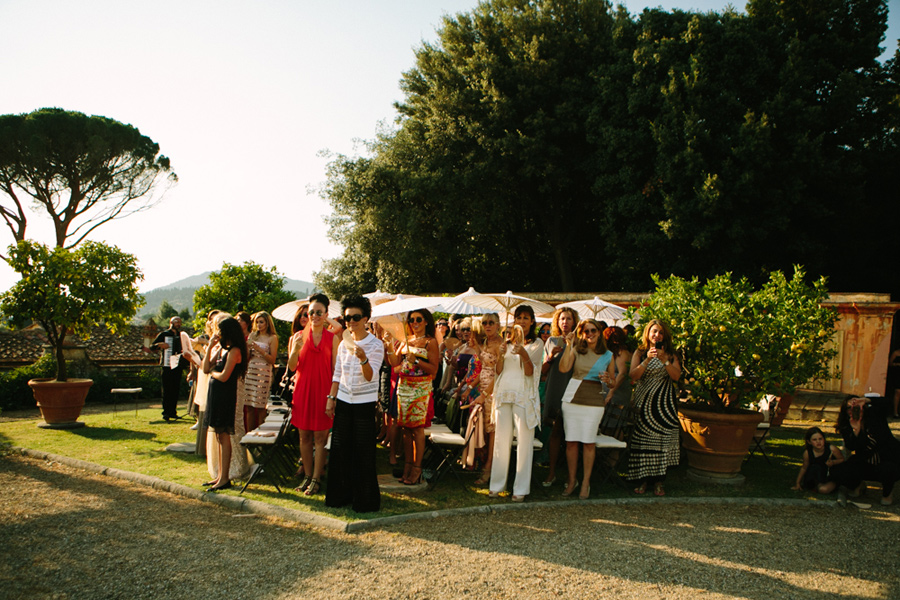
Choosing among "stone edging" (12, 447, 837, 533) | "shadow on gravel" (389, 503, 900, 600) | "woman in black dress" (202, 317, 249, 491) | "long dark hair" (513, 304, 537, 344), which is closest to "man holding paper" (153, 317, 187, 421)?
"stone edging" (12, 447, 837, 533)

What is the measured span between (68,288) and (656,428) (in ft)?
31.9

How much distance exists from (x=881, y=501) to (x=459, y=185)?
16.5 meters

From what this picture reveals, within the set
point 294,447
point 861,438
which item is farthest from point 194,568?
point 861,438

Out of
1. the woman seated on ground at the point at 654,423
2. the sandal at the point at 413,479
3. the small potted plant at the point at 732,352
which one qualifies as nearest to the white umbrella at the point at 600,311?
the small potted plant at the point at 732,352

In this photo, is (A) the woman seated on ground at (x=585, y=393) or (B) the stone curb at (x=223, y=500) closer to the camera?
(B) the stone curb at (x=223, y=500)

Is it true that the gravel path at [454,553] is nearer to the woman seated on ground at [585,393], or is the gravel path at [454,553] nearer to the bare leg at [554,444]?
the woman seated on ground at [585,393]

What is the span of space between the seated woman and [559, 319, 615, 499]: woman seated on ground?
2.53m

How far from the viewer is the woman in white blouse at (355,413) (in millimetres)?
5395

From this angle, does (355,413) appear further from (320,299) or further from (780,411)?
(780,411)

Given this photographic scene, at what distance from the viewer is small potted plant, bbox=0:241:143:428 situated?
33.0 feet

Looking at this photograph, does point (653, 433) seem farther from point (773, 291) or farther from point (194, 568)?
point (194, 568)

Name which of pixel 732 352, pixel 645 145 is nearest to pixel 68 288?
pixel 732 352

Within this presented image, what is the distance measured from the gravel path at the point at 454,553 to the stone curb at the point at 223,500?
0.11m

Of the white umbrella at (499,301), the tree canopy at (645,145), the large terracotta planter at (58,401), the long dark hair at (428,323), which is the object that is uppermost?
the tree canopy at (645,145)
